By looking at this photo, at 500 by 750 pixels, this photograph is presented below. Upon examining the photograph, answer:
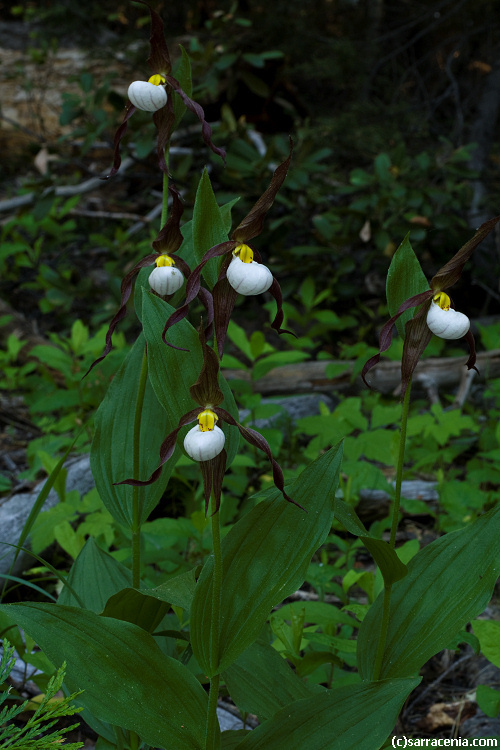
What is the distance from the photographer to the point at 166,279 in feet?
3.31

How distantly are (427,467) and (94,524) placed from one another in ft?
4.52

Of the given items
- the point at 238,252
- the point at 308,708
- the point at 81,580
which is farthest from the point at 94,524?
the point at 238,252

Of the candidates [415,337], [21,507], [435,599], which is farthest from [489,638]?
[21,507]

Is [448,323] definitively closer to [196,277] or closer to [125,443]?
Answer: [196,277]

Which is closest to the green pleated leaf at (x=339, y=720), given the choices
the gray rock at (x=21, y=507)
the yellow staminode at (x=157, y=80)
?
the gray rock at (x=21, y=507)

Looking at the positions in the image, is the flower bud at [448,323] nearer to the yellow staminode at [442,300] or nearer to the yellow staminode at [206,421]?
the yellow staminode at [442,300]

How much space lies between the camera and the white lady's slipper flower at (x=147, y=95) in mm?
1030

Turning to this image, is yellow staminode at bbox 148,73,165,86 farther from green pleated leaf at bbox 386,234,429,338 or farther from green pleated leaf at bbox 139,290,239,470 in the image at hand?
green pleated leaf at bbox 386,234,429,338

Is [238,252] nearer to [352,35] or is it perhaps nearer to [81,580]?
[81,580]

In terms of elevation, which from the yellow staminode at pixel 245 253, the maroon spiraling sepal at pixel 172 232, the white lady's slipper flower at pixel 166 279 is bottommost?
the yellow staminode at pixel 245 253

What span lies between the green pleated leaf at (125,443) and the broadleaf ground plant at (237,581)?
18 cm

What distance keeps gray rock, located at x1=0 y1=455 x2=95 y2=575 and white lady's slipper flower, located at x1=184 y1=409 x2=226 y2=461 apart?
926 millimetres

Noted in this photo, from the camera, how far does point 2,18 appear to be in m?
5.59

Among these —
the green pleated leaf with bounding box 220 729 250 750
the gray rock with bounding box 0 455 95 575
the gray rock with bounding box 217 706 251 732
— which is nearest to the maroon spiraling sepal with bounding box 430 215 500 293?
the green pleated leaf with bounding box 220 729 250 750
